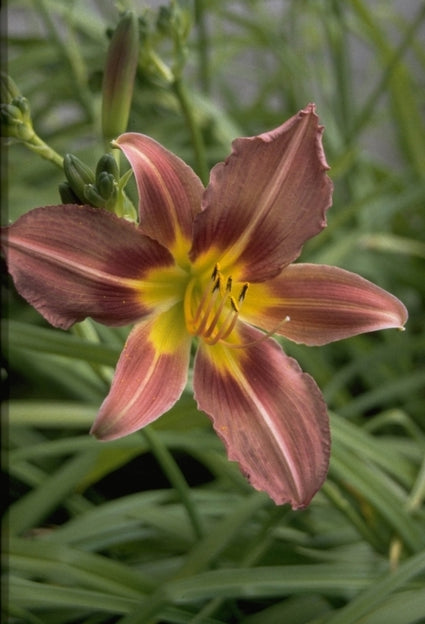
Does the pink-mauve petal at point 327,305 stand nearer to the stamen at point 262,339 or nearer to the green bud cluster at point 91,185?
the stamen at point 262,339

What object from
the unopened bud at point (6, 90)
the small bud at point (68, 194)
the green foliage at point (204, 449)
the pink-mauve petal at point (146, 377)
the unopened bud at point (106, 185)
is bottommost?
the green foliage at point (204, 449)

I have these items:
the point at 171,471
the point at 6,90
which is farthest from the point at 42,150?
the point at 171,471

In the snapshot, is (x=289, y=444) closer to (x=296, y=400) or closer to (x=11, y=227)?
(x=296, y=400)

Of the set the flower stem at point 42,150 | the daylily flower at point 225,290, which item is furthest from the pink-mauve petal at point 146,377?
the flower stem at point 42,150

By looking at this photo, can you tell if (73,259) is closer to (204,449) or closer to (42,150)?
(42,150)

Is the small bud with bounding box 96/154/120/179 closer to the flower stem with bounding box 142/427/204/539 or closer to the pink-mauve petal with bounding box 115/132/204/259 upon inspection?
the pink-mauve petal with bounding box 115/132/204/259

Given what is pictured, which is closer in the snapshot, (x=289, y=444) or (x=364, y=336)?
(x=289, y=444)

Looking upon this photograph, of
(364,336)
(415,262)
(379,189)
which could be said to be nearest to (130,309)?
(379,189)

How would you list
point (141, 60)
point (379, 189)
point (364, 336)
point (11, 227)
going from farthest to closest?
point (364, 336) → point (379, 189) → point (141, 60) → point (11, 227)
